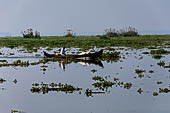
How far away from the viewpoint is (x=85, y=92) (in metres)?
22.2

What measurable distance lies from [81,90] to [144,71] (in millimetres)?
9636

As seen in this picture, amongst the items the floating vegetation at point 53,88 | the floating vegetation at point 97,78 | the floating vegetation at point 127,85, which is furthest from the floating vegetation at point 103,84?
the floating vegetation at point 97,78

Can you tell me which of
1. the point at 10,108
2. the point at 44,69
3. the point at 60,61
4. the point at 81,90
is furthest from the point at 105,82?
the point at 60,61

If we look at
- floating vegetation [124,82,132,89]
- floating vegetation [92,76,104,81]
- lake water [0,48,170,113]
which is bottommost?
lake water [0,48,170,113]

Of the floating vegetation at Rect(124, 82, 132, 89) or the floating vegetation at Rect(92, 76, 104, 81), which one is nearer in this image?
the floating vegetation at Rect(124, 82, 132, 89)

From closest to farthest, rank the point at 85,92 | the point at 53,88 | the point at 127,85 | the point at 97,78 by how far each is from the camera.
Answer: the point at 85,92
the point at 53,88
the point at 127,85
the point at 97,78

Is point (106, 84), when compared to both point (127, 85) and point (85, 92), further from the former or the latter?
point (85, 92)

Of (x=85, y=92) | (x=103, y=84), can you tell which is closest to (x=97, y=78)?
(x=103, y=84)

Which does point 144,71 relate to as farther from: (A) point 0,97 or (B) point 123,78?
(A) point 0,97

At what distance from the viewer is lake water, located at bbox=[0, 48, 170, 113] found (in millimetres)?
18875

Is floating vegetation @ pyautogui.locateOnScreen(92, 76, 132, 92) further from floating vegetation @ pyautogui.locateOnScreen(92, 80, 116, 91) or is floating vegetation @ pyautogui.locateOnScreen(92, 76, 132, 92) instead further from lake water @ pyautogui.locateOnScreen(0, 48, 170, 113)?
lake water @ pyautogui.locateOnScreen(0, 48, 170, 113)

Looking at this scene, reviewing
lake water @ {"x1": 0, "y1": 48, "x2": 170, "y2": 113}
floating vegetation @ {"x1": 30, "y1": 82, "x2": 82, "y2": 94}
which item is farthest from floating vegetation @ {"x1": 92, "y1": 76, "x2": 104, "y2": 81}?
floating vegetation @ {"x1": 30, "y1": 82, "x2": 82, "y2": 94}

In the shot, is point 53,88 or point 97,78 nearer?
point 53,88

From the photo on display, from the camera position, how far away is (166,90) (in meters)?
22.3
